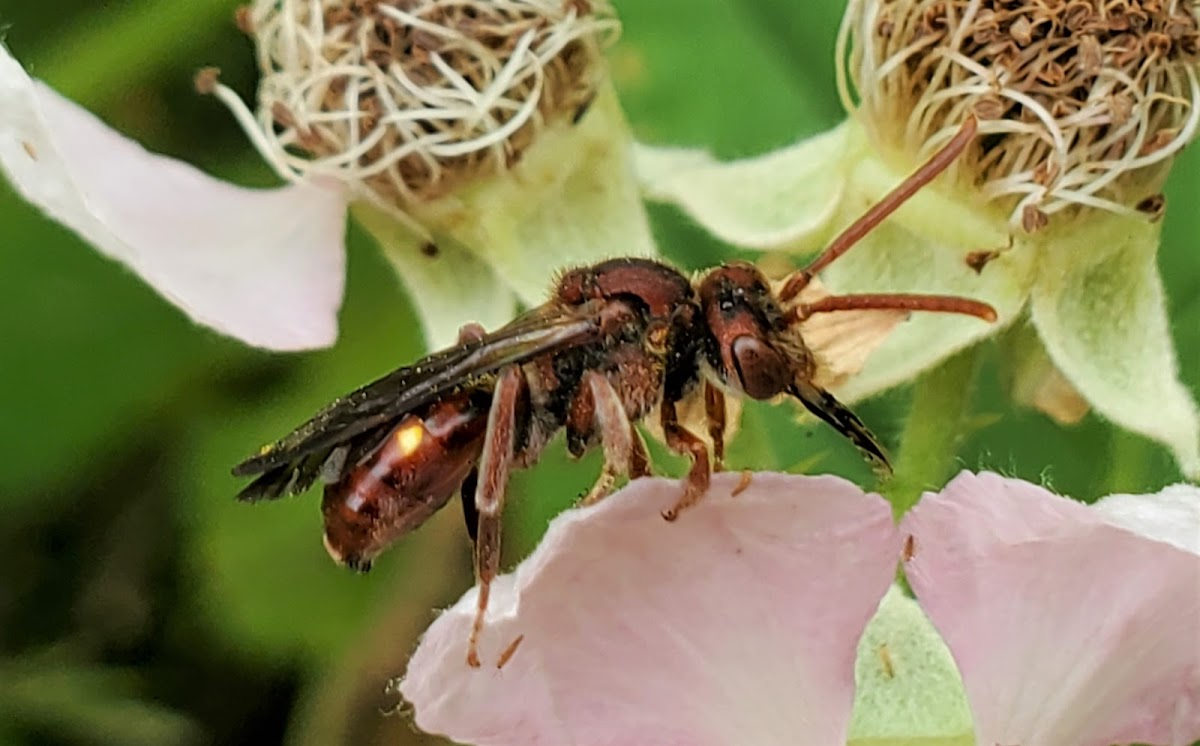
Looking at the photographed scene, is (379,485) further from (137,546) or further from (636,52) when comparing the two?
(137,546)

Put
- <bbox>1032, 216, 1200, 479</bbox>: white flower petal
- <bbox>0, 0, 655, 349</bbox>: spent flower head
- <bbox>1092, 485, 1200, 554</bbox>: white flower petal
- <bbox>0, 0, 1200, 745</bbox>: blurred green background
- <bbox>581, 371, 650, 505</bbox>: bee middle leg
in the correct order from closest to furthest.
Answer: <bbox>1092, 485, 1200, 554</bbox>: white flower petal → <bbox>581, 371, 650, 505</bbox>: bee middle leg → <bbox>1032, 216, 1200, 479</bbox>: white flower petal → <bbox>0, 0, 655, 349</bbox>: spent flower head → <bbox>0, 0, 1200, 745</bbox>: blurred green background

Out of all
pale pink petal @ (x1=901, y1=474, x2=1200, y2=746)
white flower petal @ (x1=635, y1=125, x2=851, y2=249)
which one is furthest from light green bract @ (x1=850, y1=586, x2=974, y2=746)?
white flower petal @ (x1=635, y1=125, x2=851, y2=249)

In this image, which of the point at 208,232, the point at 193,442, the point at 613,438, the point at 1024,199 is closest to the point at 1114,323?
the point at 1024,199

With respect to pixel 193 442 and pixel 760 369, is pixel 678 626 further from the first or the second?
pixel 193 442

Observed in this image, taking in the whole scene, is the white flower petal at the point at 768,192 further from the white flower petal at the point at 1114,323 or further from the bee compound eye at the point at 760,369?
the bee compound eye at the point at 760,369

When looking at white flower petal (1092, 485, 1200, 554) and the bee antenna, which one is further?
the bee antenna

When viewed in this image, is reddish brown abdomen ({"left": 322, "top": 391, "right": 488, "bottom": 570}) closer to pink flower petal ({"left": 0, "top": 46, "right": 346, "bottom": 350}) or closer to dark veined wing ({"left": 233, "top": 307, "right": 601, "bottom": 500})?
dark veined wing ({"left": 233, "top": 307, "right": 601, "bottom": 500})

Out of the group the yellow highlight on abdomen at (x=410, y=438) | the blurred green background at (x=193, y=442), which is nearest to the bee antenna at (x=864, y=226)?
the yellow highlight on abdomen at (x=410, y=438)

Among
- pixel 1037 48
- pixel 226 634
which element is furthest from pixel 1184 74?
pixel 226 634
